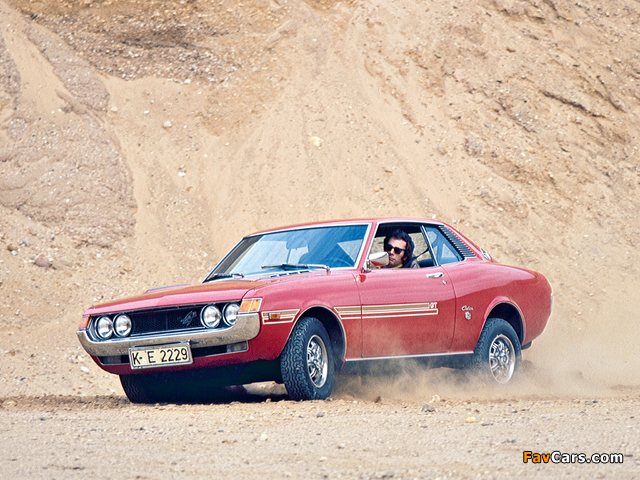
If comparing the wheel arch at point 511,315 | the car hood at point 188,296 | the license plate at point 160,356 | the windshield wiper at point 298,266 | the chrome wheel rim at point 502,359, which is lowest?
the chrome wheel rim at point 502,359

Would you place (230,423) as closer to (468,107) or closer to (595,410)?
(595,410)

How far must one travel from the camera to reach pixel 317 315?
19.6 feet

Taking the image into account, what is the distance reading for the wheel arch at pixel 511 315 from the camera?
773cm

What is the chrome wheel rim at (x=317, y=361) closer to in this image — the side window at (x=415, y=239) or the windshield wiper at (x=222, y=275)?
the windshield wiper at (x=222, y=275)

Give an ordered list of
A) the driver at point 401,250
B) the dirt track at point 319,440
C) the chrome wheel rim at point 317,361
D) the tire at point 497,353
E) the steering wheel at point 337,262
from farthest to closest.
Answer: the tire at point 497,353, the driver at point 401,250, the steering wheel at point 337,262, the chrome wheel rim at point 317,361, the dirt track at point 319,440

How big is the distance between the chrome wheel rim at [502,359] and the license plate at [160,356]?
314cm

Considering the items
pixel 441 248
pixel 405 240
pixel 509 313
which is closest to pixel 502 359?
pixel 509 313

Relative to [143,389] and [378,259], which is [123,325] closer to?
[143,389]

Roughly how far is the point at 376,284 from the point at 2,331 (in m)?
7.83

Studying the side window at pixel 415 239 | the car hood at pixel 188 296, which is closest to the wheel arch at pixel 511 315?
the side window at pixel 415 239

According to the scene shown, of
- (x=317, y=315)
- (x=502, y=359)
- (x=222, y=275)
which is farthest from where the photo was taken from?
(x=502, y=359)

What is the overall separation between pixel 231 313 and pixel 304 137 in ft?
41.0

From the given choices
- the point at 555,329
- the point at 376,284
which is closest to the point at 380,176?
the point at 555,329

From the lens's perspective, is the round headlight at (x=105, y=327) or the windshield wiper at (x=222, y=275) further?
the windshield wiper at (x=222, y=275)
